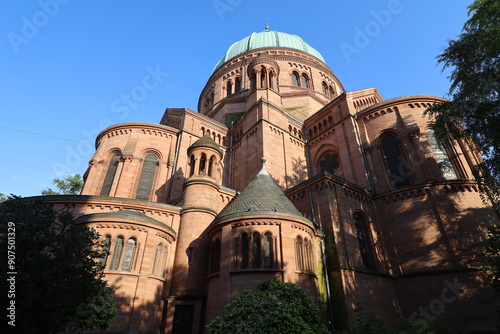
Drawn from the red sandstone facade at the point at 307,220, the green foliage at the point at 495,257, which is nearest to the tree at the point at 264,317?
the red sandstone facade at the point at 307,220

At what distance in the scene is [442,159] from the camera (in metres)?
17.9

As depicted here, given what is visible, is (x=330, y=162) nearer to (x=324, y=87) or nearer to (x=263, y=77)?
(x=263, y=77)

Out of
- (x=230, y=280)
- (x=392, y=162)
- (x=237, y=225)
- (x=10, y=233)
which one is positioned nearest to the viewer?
(x=10, y=233)

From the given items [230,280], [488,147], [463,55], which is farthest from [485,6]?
[230,280]

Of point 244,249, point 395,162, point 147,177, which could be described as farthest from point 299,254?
point 147,177

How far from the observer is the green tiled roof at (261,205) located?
1294 cm

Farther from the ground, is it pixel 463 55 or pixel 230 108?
pixel 230 108

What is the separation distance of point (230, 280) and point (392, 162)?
528 inches

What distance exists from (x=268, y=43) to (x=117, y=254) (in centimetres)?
3356

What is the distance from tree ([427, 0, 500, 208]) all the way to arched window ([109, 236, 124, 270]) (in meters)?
16.2

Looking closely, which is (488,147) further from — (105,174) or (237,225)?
(105,174)

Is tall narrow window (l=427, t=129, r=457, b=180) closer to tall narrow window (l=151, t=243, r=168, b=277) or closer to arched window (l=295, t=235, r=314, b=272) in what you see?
arched window (l=295, t=235, r=314, b=272)

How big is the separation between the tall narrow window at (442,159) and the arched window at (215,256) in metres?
14.1

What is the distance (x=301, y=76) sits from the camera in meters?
34.7
